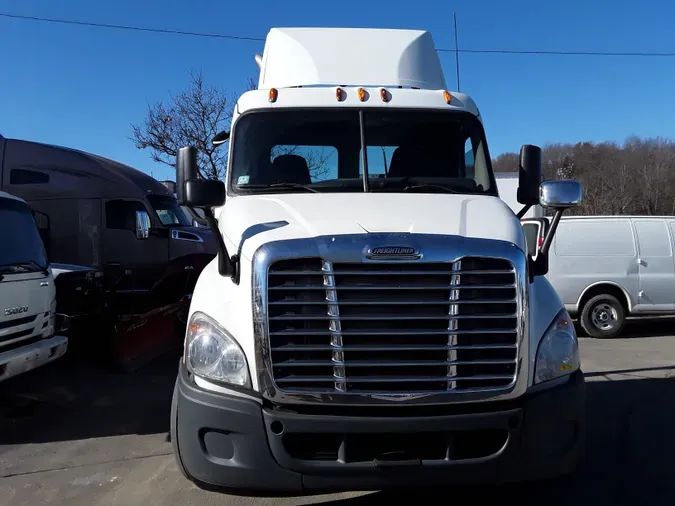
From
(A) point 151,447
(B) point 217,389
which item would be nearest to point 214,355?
(B) point 217,389

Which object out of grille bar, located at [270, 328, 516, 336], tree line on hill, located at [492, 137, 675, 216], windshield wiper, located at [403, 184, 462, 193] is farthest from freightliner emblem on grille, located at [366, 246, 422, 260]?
tree line on hill, located at [492, 137, 675, 216]

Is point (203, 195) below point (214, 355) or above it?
above

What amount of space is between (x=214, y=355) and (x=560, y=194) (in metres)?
2.49

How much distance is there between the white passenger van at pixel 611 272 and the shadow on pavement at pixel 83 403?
6987mm

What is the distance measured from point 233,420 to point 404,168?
249 cm

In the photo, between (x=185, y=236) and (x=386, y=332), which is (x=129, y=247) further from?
(x=386, y=332)

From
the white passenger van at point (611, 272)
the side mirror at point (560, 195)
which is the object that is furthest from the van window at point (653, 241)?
the side mirror at point (560, 195)

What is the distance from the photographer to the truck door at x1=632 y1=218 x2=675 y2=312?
10422mm

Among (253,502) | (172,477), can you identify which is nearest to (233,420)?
(253,502)

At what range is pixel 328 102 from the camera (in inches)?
186

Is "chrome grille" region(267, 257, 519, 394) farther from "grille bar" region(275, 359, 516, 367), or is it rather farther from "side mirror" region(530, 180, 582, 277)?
"side mirror" region(530, 180, 582, 277)

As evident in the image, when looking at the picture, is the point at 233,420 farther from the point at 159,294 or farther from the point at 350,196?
the point at 159,294

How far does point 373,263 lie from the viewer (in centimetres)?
304

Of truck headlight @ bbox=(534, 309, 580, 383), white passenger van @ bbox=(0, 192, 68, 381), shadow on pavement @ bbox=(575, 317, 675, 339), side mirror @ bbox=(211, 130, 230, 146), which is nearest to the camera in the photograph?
truck headlight @ bbox=(534, 309, 580, 383)
